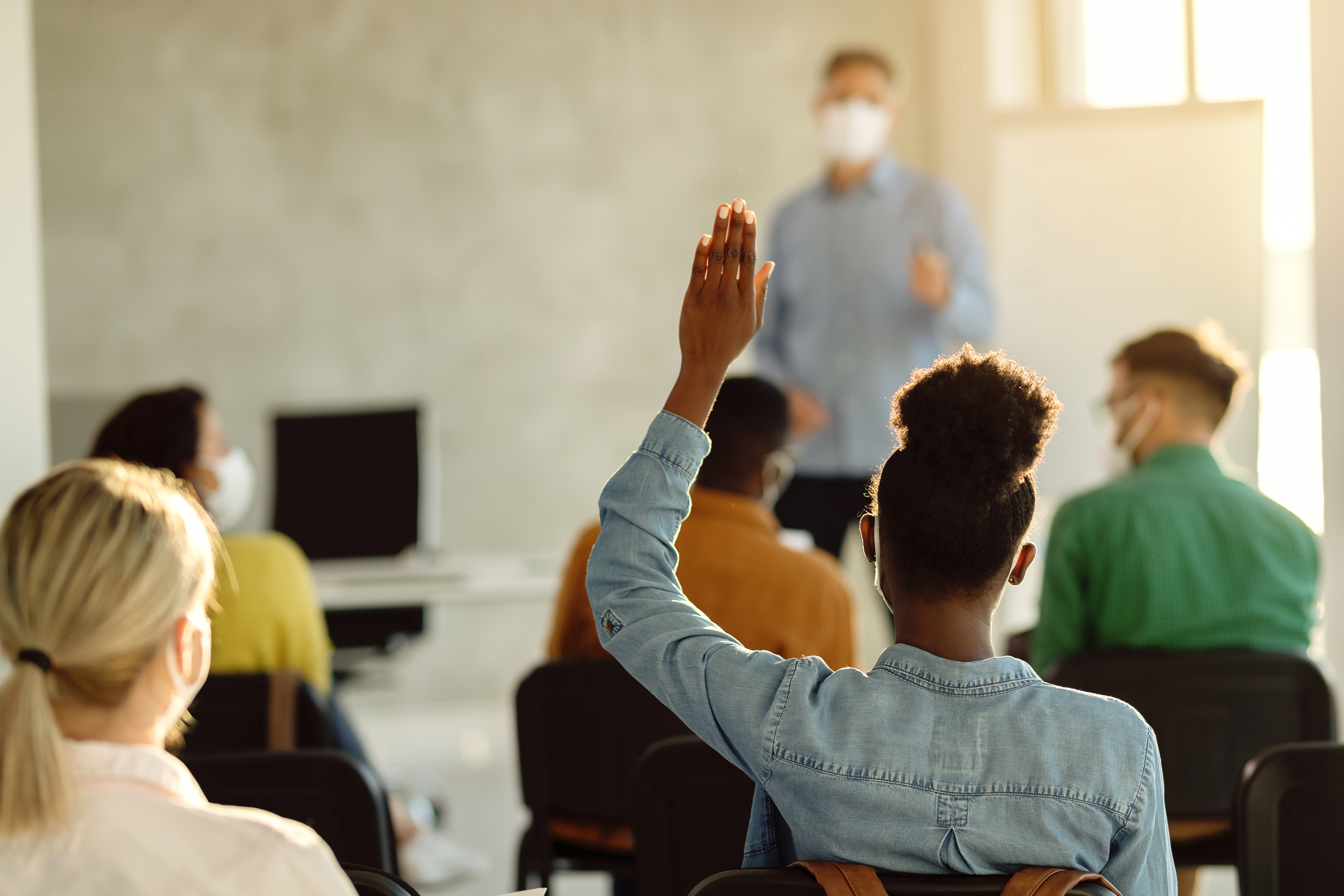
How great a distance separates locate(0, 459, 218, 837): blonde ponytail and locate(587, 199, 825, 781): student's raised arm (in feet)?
1.06

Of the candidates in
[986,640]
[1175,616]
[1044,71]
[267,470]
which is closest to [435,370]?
[267,470]

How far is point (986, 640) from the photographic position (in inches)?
37.9

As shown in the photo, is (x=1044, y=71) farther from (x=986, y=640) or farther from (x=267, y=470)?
(x=986, y=640)

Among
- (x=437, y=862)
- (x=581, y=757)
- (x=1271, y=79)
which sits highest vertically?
(x=1271, y=79)

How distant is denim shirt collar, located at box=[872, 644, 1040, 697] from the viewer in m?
0.92

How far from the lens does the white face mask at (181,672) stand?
0.86 metres

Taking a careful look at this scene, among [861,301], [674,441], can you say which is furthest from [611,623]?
[861,301]

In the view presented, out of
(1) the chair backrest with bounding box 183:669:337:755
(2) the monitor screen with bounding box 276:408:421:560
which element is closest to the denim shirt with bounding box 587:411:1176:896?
(1) the chair backrest with bounding box 183:669:337:755

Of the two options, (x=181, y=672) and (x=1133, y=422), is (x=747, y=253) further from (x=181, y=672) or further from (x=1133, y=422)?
(x=1133, y=422)

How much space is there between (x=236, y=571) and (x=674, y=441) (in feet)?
4.65

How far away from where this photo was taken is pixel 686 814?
1467 mm

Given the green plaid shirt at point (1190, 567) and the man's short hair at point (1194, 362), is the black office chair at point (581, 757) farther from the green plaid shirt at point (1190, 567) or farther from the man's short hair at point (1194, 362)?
the man's short hair at point (1194, 362)

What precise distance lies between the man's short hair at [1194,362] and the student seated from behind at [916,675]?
1307mm

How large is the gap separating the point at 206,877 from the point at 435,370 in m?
3.95
